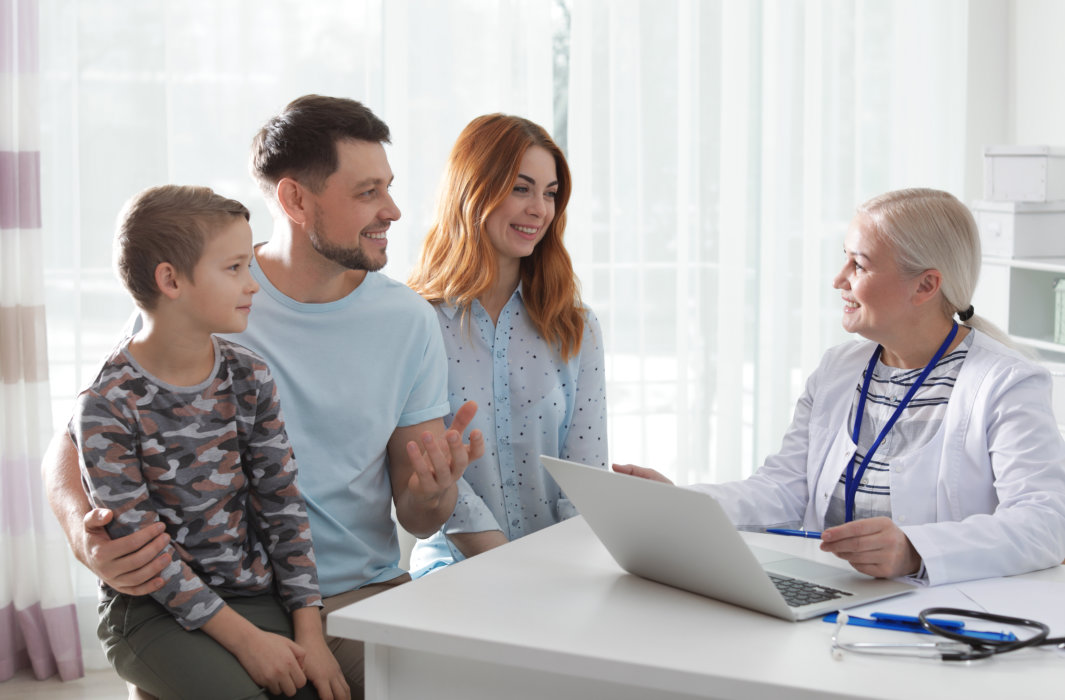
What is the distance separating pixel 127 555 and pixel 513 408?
2.83 feet

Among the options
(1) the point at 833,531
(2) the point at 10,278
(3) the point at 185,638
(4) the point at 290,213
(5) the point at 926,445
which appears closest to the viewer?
(1) the point at 833,531

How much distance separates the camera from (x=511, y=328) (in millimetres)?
2074

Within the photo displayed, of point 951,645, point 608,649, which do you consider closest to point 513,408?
point 608,649

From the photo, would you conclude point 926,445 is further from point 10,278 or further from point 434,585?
point 10,278

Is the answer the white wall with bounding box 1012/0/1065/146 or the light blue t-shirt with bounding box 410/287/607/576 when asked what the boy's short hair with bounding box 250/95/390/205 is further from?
the white wall with bounding box 1012/0/1065/146

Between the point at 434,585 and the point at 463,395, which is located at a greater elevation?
the point at 463,395

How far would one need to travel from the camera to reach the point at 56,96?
9.46 ft

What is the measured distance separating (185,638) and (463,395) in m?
0.77

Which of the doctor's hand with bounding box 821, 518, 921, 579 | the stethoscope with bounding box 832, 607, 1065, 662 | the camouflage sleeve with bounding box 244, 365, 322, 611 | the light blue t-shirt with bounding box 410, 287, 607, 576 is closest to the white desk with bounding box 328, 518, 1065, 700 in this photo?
the stethoscope with bounding box 832, 607, 1065, 662

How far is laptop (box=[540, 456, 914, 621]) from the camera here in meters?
1.13

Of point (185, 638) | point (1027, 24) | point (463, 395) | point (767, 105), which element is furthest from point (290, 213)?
point (1027, 24)

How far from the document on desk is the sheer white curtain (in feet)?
7.41

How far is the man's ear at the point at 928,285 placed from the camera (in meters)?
1.63

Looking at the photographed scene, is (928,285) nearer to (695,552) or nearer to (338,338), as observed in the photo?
(695,552)
